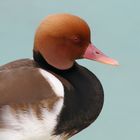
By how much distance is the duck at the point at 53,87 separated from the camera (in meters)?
3.72

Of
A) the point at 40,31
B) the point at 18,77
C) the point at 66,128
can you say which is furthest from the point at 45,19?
the point at 66,128

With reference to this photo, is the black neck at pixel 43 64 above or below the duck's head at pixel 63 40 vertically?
below

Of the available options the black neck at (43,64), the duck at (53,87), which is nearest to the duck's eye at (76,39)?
the duck at (53,87)

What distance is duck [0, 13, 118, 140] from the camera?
372 cm

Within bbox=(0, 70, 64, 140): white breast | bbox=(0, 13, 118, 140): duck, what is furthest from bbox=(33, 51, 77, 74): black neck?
bbox=(0, 70, 64, 140): white breast

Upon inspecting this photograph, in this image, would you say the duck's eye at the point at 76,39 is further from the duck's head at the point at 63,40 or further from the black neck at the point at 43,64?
the black neck at the point at 43,64

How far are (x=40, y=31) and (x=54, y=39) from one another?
10 centimetres

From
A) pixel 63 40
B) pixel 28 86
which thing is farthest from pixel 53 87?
pixel 63 40

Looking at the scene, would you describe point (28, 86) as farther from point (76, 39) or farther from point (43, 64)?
point (76, 39)

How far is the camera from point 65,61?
389 cm

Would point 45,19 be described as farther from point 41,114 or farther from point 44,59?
point 41,114

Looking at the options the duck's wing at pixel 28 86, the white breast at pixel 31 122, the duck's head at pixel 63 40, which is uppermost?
the duck's head at pixel 63 40

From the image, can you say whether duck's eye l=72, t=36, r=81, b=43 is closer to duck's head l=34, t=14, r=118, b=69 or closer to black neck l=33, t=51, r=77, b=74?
duck's head l=34, t=14, r=118, b=69

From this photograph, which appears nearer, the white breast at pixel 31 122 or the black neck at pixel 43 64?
the white breast at pixel 31 122
